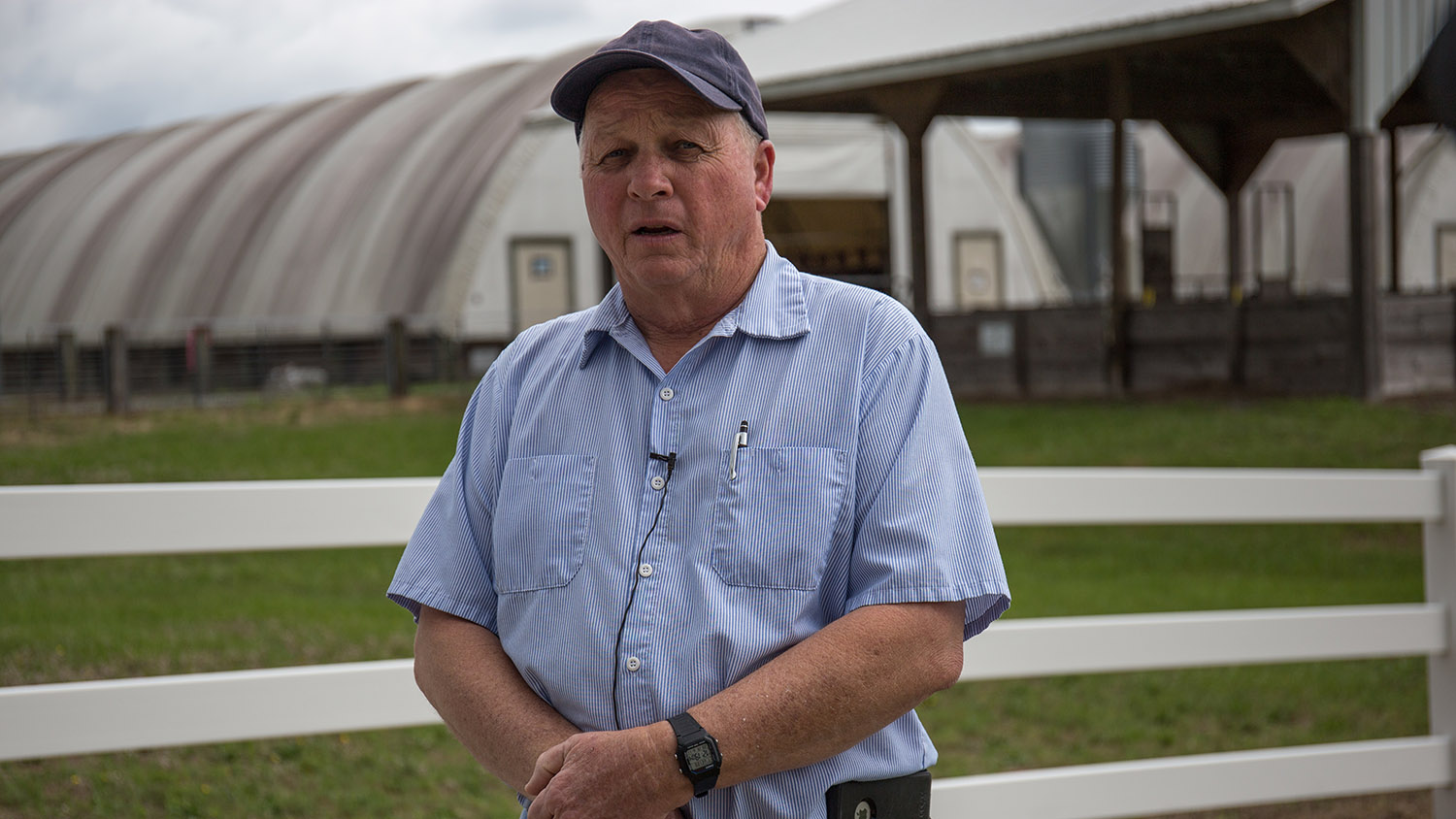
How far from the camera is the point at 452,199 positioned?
23672 millimetres

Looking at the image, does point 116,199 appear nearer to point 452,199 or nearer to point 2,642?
point 452,199

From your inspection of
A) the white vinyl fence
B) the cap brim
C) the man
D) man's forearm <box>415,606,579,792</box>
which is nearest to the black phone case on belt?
the man

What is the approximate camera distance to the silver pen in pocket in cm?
220

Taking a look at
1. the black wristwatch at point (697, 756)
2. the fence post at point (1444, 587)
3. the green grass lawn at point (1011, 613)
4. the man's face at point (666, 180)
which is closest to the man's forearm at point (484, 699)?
the black wristwatch at point (697, 756)

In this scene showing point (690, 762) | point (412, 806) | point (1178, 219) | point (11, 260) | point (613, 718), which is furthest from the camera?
point (1178, 219)

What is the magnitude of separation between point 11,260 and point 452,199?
895 centimetres

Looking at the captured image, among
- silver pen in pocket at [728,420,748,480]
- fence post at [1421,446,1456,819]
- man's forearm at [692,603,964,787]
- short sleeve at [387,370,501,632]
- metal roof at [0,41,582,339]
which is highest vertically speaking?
metal roof at [0,41,582,339]

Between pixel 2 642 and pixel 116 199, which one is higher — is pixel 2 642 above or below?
below

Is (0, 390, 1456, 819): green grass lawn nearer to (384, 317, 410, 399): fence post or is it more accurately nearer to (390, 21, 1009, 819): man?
(390, 21, 1009, 819): man

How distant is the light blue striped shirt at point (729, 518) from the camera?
85.0 inches

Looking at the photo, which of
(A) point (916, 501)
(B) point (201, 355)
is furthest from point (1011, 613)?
(B) point (201, 355)

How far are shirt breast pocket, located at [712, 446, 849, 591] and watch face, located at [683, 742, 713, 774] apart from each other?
0.82ft

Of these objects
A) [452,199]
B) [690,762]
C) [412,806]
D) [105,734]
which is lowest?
[412,806]

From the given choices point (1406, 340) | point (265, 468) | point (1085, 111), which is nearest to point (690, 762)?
point (265, 468)
